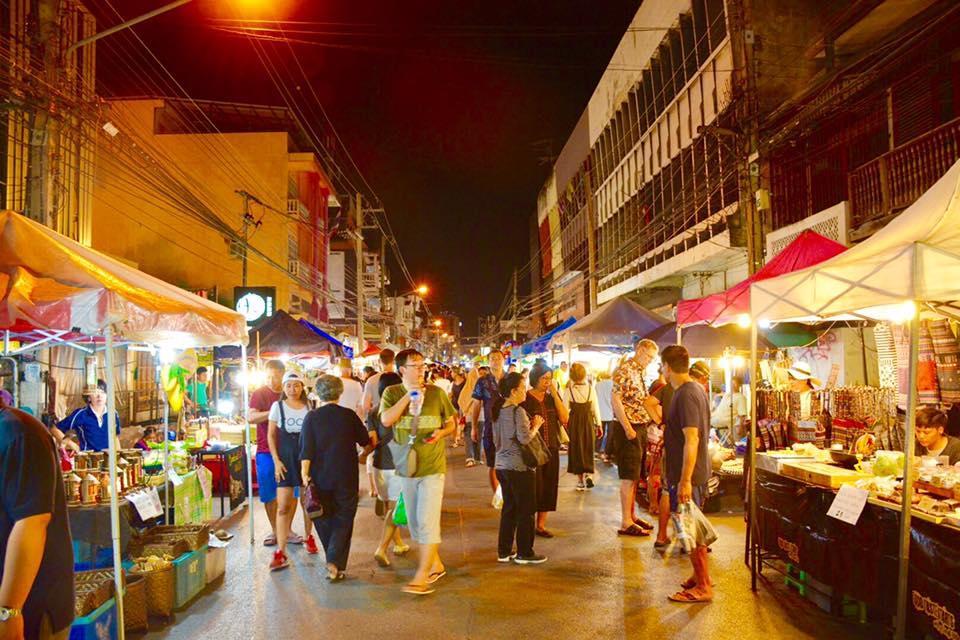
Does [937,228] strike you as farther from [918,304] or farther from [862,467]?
[862,467]

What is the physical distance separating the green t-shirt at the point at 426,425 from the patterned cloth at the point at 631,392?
8.49 feet

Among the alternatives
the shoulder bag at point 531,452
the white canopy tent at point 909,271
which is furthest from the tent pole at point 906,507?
the shoulder bag at point 531,452

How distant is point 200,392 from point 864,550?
15.9m

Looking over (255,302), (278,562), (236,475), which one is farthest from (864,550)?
(255,302)

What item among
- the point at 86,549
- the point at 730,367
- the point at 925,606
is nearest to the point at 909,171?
the point at 730,367

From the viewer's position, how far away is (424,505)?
6207 mm

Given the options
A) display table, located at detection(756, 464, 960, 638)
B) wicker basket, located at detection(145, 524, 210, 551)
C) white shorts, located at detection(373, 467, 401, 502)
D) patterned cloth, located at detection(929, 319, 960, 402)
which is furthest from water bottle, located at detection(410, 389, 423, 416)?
patterned cloth, located at detection(929, 319, 960, 402)

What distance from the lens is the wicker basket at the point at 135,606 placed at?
17.2 ft

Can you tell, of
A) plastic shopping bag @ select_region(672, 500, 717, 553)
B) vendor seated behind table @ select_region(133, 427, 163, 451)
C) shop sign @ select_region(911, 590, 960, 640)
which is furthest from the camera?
vendor seated behind table @ select_region(133, 427, 163, 451)

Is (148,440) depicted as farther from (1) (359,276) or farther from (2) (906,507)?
(1) (359,276)

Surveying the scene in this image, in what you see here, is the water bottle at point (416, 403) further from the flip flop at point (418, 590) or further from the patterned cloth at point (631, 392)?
the patterned cloth at point (631, 392)

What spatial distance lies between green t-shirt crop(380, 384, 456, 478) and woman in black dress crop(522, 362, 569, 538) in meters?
1.56

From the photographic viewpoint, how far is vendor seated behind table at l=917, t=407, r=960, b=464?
6.08 meters

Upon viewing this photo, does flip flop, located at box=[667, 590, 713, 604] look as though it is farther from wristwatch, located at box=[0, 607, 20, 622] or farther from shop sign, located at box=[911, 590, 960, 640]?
wristwatch, located at box=[0, 607, 20, 622]
